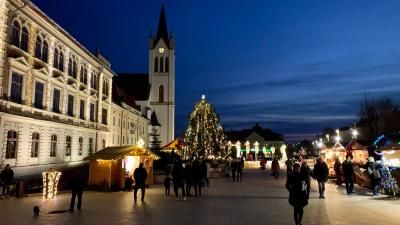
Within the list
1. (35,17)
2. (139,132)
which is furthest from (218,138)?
(139,132)

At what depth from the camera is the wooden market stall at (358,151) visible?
32.7 m

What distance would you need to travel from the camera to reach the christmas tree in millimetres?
35438

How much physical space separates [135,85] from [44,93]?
183 ft

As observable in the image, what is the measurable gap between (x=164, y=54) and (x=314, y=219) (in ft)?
252

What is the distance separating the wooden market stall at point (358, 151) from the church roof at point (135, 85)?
52.3 meters

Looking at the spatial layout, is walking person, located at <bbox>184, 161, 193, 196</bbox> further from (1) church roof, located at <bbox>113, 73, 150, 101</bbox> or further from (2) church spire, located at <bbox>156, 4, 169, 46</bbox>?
(2) church spire, located at <bbox>156, 4, 169, 46</bbox>

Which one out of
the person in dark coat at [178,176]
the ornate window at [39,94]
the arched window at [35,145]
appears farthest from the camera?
the ornate window at [39,94]

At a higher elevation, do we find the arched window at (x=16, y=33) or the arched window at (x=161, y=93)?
the arched window at (x=161, y=93)

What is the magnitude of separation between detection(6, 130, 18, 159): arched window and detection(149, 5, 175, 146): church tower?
58334 mm

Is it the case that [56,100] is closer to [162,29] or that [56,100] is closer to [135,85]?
[135,85]

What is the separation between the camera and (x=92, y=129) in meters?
39.2

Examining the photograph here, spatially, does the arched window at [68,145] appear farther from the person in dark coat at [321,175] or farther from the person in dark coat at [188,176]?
the person in dark coat at [321,175]

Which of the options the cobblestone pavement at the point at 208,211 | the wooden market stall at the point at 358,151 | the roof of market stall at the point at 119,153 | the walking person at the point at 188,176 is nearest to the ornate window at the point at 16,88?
the roof of market stall at the point at 119,153

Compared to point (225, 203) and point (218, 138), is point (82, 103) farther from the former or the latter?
point (225, 203)
